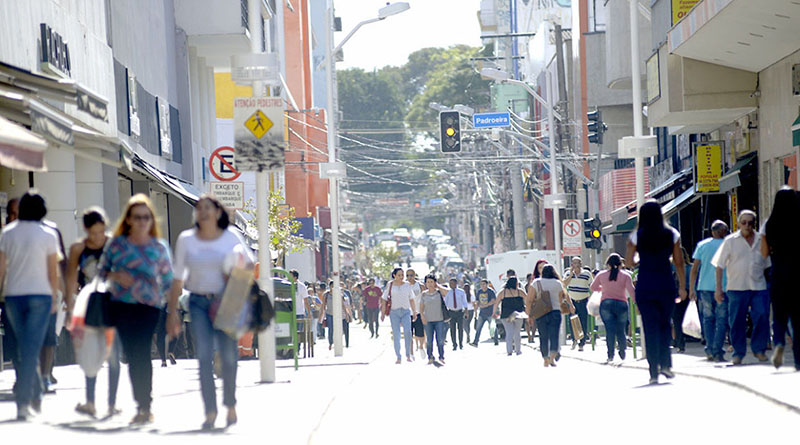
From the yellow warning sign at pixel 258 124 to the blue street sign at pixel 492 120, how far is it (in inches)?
1224

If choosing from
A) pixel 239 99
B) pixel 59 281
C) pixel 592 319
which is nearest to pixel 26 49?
pixel 239 99

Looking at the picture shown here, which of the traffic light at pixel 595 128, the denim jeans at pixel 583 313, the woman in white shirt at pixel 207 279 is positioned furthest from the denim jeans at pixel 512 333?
the woman in white shirt at pixel 207 279

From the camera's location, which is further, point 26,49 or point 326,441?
point 26,49

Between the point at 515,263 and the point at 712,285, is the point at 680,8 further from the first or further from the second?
the point at 515,263

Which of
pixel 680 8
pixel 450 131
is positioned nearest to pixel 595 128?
pixel 450 131

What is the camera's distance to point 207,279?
32.2ft

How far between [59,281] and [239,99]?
485 cm

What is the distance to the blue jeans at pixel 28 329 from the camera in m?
10.3

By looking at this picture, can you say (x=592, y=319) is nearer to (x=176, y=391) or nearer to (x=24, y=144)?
(x=176, y=391)

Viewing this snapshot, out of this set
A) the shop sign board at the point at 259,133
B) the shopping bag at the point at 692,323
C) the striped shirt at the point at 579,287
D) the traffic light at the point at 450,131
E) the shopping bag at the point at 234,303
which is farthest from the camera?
the traffic light at the point at 450,131

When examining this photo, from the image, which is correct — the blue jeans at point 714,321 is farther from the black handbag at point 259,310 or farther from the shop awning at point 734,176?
the black handbag at point 259,310

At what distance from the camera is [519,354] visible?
90.1ft

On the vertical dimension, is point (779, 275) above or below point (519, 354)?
above

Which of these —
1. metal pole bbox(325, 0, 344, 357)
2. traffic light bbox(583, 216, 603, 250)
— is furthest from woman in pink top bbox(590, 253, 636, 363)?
traffic light bbox(583, 216, 603, 250)
